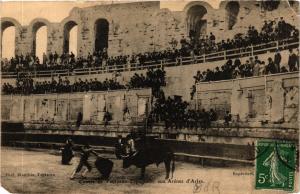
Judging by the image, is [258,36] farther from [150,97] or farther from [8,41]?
[8,41]

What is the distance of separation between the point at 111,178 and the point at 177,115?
1343 mm

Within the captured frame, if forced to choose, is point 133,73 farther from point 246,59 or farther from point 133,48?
point 246,59

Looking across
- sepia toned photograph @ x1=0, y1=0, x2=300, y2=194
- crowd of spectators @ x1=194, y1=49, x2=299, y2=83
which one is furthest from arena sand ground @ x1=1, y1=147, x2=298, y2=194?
crowd of spectators @ x1=194, y1=49, x2=299, y2=83

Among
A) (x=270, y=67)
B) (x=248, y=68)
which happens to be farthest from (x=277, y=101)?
(x=248, y=68)

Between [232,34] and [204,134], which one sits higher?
[232,34]

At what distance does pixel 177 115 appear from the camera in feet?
24.3

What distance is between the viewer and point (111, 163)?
292 inches

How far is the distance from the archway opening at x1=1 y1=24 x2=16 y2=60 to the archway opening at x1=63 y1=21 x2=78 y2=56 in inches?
30.7

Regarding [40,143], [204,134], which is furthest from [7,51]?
[204,134]

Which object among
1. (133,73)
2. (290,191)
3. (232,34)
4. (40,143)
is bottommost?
(290,191)

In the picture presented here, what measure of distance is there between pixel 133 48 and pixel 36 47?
1541mm

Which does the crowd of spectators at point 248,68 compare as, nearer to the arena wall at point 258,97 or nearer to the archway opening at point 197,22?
the arena wall at point 258,97

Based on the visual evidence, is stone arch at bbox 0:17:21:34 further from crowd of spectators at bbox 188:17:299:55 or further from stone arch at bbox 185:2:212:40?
crowd of spectators at bbox 188:17:299:55

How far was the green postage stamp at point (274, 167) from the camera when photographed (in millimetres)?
7230
